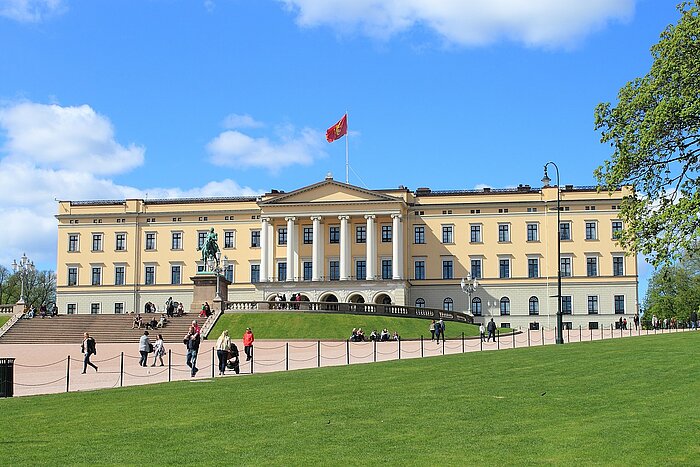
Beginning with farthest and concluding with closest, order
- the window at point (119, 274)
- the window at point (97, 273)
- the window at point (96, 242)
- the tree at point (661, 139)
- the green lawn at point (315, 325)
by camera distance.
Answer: the window at point (96, 242), the window at point (97, 273), the window at point (119, 274), the green lawn at point (315, 325), the tree at point (661, 139)

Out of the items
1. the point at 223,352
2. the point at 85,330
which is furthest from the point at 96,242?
the point at 223,352

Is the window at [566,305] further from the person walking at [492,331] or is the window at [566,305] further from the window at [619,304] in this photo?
the person walking at [492,331]

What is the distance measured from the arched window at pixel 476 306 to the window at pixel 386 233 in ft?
37.3

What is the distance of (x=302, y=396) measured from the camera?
23.4 m

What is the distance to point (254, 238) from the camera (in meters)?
104

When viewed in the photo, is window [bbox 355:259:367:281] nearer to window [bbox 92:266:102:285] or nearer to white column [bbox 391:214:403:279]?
white column [bbox 391:214:403:279]

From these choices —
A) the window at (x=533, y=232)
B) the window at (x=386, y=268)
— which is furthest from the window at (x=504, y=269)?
the window at (x=386, y=268)


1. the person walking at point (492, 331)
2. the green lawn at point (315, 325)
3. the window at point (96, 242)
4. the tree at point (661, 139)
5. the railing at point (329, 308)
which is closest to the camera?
the tree at point (661, 139)

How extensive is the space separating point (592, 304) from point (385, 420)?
3255 inches

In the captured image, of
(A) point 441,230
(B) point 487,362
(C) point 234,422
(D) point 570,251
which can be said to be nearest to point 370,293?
(A) point 441,230

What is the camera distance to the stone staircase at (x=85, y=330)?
217 ft

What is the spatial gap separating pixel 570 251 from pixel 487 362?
6766 centimetres

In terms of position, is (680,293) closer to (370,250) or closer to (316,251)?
(370,250)

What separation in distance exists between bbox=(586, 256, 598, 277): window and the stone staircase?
45060 mm
